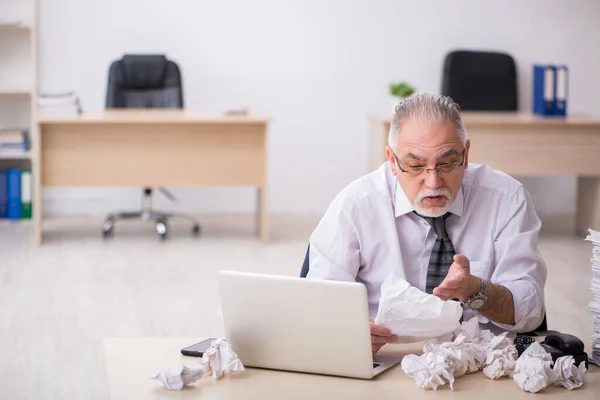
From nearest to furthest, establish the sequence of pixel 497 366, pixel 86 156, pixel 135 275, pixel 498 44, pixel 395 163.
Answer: pixel 497 366, pixel 395 163, pixel 135 275, pixel 86 156, pixel 498 44

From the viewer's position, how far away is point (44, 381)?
347 centimetres

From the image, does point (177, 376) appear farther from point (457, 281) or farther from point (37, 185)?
point (37, 185)

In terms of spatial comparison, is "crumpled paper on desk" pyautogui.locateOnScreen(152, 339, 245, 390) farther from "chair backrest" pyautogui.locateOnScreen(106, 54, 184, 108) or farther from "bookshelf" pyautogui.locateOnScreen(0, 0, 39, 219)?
"bookshelf" pyautogui.locateOnScreen(0, 0, 39, 219)

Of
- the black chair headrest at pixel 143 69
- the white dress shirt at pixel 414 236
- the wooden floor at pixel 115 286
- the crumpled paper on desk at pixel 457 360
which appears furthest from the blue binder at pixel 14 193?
the crumpled paper on desk at pixel 457 360

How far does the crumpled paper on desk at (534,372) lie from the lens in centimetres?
175

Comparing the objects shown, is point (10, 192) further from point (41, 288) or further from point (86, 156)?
point (41, 288)

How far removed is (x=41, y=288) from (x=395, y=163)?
3.12 m

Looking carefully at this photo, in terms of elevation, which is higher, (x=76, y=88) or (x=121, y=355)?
(x=76, y=88)

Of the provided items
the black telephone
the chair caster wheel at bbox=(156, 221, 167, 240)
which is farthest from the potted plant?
the black telephone

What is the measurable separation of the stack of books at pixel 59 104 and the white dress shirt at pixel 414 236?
3952mm

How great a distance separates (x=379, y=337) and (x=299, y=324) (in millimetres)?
229

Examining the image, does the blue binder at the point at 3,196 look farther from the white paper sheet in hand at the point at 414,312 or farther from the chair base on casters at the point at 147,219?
the white paper sheet in hand at the point at 414,312

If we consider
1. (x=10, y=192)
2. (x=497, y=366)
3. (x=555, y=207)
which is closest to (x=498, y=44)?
(x=555, y=207)

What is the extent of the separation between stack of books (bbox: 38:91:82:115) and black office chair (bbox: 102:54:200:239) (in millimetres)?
351
